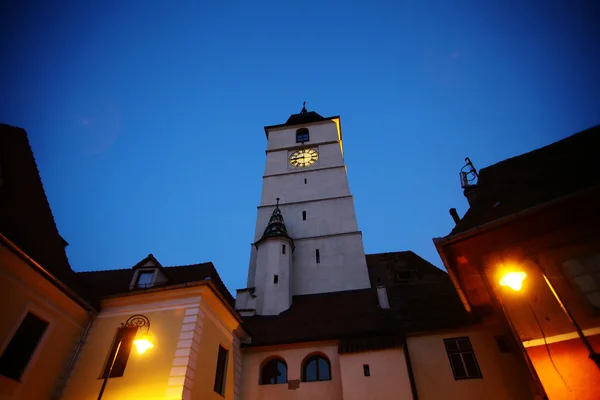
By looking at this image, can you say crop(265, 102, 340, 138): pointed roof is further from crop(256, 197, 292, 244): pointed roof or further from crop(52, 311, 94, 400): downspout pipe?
crop(52, 311, 94, 400): downspout pipe

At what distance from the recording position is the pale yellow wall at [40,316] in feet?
31.1

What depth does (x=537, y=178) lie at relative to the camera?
9.65 metres

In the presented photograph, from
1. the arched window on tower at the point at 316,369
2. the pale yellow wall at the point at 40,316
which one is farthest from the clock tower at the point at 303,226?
the pale yellow wall at the point at 40,316

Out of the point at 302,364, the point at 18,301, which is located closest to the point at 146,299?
the point at 18,301

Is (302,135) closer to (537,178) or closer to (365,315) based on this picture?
(365,315)

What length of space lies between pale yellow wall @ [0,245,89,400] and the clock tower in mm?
8298

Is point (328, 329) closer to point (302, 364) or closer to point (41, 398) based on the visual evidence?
point (302, 364)

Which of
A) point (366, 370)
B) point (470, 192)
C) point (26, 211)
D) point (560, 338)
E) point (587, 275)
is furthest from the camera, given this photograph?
point (470, 192)

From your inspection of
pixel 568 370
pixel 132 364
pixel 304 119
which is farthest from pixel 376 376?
pixel 304 119

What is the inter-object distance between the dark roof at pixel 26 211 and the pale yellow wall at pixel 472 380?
12.5m

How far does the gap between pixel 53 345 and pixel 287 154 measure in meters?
21.9

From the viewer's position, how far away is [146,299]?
12266mm

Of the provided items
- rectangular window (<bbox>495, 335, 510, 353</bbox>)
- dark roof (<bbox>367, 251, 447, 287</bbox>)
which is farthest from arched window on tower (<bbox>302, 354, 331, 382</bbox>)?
rectangular window (<bbox>495, 335, 510, 353</bbox>)

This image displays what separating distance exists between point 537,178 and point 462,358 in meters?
7.16
